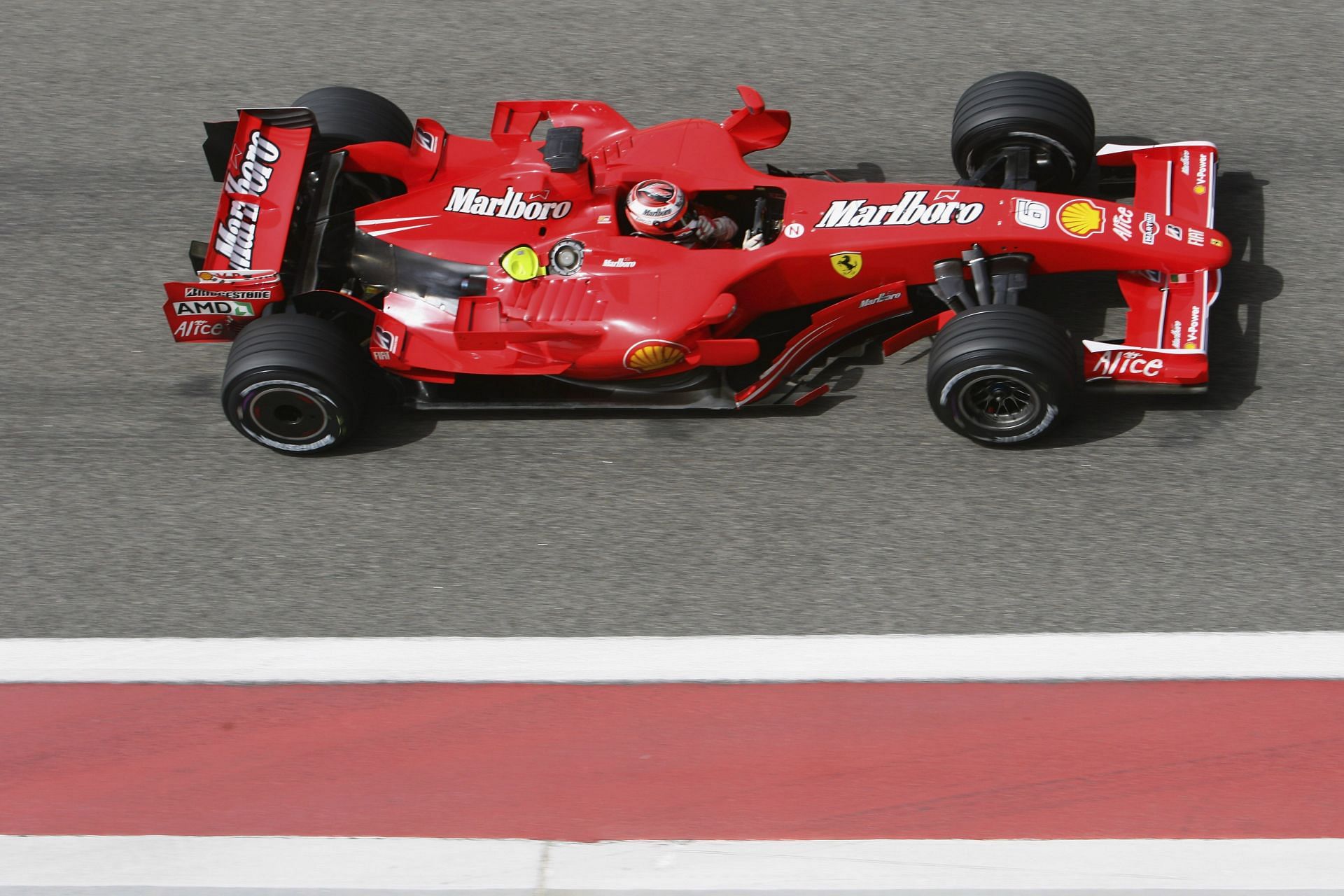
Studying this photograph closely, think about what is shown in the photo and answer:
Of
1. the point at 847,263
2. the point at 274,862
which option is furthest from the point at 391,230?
the point at 274,862

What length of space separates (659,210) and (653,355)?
2.02 feet

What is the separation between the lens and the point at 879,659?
5.32 meters

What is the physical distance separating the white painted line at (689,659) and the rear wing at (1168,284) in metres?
1.07

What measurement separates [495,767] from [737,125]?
10.3ft

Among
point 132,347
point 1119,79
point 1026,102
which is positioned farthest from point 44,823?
point 1119,79

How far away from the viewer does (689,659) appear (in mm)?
5383

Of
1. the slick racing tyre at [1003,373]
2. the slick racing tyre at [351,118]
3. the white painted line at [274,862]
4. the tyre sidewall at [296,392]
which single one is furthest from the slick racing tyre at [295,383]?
the slick racing tyre at [1003,373]

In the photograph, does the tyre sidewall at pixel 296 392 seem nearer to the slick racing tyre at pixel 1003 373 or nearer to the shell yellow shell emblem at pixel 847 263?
the shell yellow shell emblem at pixel 847 263

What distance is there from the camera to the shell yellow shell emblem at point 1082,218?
5.74 m

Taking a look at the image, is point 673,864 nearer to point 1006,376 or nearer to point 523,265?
point 1006,376

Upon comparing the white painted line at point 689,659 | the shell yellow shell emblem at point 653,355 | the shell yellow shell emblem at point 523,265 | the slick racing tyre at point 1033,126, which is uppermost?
the slick racing tyre at point 1033,126

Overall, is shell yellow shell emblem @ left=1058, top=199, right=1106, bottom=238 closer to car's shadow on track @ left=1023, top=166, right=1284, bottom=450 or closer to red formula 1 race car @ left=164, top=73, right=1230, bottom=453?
red formula 1 race car @ left=164, top=73, right=1230, bottom=453

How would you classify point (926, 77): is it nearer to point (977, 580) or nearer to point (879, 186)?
point (879, 186)

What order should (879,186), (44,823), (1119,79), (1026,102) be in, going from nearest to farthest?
(44,823), (879,186), (1026,102), (1119,79)
